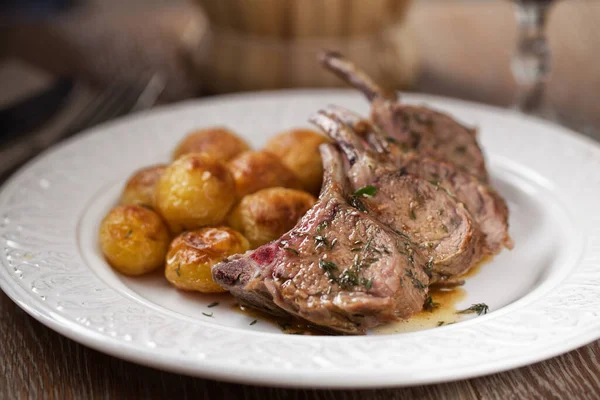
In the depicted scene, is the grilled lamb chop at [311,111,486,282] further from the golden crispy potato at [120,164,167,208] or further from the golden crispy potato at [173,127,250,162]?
the golden crispy potato at [120,164,167,208]

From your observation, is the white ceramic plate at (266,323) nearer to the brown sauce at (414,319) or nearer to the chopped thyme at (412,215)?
the brown sauce at (414,319)

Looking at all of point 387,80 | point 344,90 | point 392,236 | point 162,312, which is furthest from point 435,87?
point 162,312

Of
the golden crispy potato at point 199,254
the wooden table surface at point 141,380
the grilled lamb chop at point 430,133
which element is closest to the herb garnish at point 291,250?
the golden crispy potato at point 199,254

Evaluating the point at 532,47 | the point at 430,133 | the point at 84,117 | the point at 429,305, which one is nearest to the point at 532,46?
the point at 532,47

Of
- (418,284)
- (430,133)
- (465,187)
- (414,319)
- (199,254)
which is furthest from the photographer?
(430,133)

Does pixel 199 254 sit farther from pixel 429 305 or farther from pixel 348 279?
pixel 429 305

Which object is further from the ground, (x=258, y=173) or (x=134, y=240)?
(x=258, y=173)
